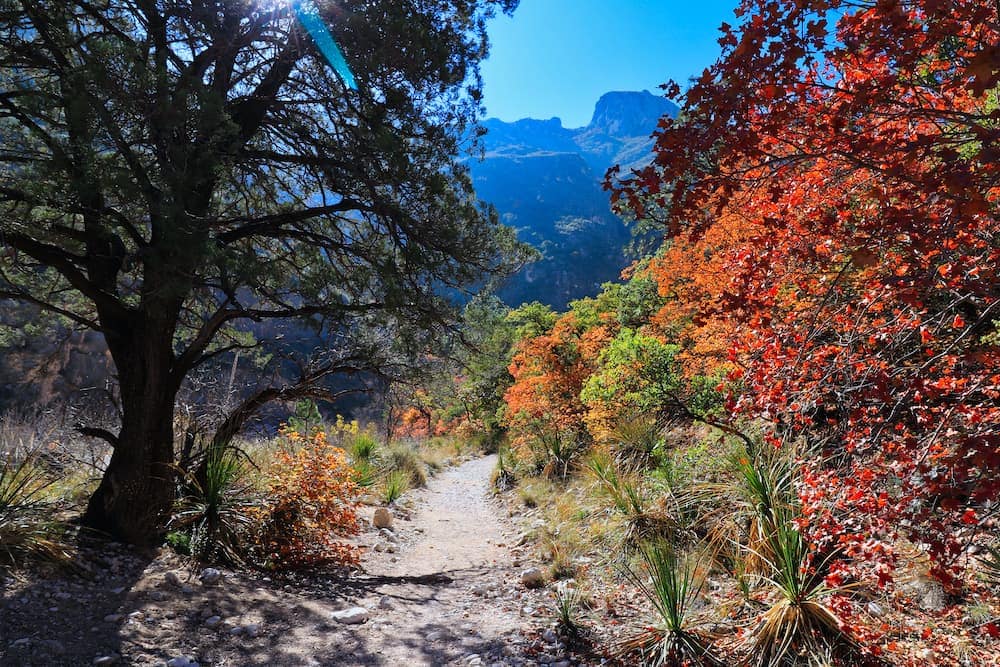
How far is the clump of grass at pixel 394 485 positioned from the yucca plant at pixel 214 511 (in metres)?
3.90

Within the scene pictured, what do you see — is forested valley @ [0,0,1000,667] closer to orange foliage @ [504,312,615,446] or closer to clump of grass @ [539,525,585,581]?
clump of grass @ [539,525,585,581]

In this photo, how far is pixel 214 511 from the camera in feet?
17.3

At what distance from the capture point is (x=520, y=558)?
20.3 ft

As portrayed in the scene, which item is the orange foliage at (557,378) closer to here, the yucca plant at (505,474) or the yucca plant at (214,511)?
the yucca plant at (505,474)

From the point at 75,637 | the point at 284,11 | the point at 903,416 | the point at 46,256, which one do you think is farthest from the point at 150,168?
the point at 903,416

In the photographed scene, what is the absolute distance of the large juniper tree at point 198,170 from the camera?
12.6 ft

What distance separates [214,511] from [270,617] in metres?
1.51

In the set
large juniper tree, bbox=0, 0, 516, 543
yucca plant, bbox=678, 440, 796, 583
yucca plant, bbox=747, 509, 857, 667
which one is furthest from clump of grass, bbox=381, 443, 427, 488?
yucca plant, bbox=747, 509, 857, 667

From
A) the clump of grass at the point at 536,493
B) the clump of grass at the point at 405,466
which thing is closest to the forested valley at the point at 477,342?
the clump of grass at the point at 536,493

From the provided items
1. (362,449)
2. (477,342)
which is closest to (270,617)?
(477,342)

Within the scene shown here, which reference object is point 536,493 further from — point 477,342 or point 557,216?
point 557,216

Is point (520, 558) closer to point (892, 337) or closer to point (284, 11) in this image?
point (892, 337)

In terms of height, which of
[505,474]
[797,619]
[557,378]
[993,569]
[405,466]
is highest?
[557,378]

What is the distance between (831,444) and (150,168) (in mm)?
6147
